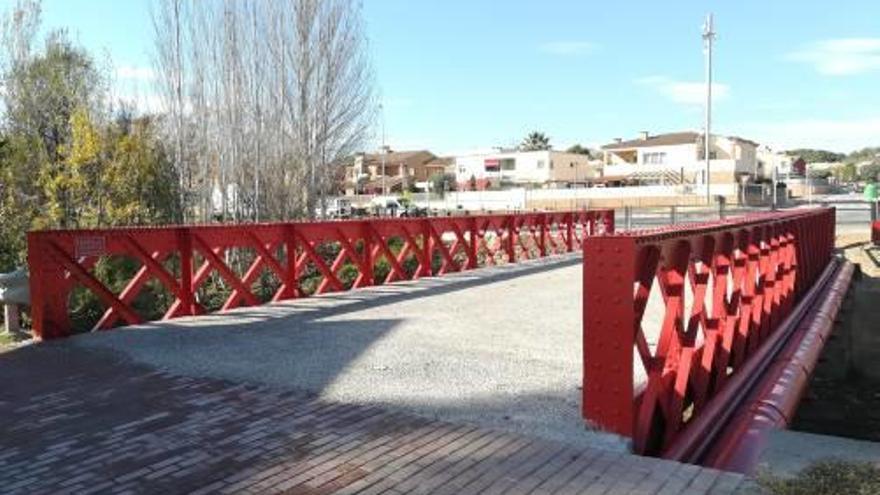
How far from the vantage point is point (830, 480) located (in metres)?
4.06

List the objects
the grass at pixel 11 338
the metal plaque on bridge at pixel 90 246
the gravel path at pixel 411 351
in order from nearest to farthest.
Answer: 1. the gravel path at pixel 411 351
2. the metal plaque on bridge at pixel 90 246
3. the grass at pixel 11 338

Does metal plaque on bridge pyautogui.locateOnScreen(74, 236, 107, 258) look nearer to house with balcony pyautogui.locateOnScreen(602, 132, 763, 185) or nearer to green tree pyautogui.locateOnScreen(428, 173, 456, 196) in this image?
house with balcony pyautogui.locateOnScreen(602, 132, 763, 185)

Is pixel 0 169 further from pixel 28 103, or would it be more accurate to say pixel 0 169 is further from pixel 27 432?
pixel 27 432

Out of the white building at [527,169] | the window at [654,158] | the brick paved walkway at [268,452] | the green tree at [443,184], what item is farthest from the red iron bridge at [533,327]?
the green tree at [443,184]

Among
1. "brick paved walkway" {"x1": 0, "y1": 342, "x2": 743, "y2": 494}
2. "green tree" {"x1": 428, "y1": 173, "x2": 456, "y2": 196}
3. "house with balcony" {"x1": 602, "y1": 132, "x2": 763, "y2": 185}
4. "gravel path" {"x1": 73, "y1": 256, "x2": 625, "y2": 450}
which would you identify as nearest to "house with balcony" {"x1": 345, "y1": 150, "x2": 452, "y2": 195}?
"green tree" {"x1": 428, "y1": 173, "x2": 456, "y2": 196}

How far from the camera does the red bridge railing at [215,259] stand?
8.45 meters

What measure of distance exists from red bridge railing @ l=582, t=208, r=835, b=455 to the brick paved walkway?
51cm

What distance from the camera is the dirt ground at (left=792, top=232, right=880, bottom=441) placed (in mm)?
15438

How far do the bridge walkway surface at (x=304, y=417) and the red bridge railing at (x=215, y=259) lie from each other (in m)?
0.57

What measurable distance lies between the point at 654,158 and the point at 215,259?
88510 millimetres

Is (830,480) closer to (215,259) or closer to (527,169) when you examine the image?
(215,259)

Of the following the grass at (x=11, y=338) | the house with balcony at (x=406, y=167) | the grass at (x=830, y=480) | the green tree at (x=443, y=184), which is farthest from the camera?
the house with balcony at (x=406, y=167)

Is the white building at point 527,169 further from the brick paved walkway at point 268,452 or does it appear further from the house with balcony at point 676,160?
the brick paved walkway at point 268,452

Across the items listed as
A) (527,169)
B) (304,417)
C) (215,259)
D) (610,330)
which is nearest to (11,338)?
(215,259)
